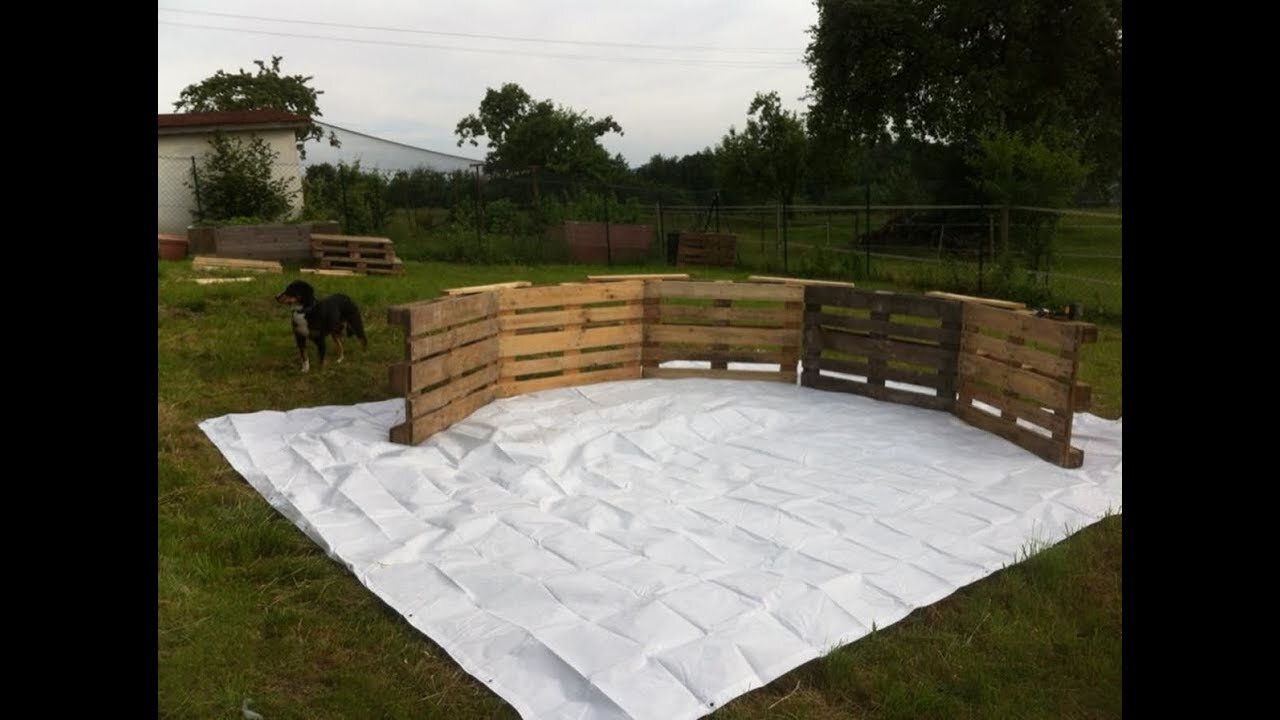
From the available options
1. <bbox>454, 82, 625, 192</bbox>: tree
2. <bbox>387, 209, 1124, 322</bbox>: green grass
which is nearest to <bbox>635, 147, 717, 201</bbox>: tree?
<bbox>454, 82, 625, 192</bbox>: tree

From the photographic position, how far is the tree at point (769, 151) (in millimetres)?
35625

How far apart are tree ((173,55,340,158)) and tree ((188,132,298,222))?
18.1 meters

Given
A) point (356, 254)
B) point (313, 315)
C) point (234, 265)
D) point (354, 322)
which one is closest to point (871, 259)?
point (356, 254)

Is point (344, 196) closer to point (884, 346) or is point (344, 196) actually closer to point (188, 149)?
point (188, 149)

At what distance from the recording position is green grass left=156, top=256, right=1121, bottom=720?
3.21 m

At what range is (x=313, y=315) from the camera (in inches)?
308

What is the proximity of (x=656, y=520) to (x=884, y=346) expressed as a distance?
143 inches

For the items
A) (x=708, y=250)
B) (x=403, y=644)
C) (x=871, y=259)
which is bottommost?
(x=403, y=644)

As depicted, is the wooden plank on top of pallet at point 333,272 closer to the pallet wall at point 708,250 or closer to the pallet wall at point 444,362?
the pallet wall at point 444,362

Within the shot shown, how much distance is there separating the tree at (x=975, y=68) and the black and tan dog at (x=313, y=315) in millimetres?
22337

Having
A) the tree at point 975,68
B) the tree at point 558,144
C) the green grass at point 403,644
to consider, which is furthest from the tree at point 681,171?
the green grass at point 403,644
